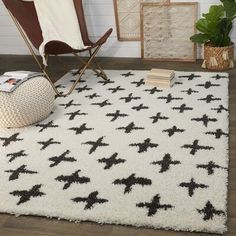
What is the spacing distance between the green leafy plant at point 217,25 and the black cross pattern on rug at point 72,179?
196 cm

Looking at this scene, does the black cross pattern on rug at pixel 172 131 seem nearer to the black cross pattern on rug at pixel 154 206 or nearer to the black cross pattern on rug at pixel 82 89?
the black cross pattern on rug at pixel 154 206

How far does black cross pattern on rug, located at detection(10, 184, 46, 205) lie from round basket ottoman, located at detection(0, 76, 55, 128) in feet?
2.36

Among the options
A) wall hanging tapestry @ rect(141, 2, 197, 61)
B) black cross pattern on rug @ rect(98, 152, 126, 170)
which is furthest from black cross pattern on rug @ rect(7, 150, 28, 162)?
wall hanging tapestry @ rect(141, 2, 197, 61)

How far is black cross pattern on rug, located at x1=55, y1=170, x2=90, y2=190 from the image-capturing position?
206 cm

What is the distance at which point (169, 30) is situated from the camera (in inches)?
153

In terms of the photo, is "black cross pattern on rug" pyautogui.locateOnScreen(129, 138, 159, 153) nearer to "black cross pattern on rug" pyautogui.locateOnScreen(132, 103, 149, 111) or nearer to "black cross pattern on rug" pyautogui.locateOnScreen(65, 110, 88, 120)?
"black cross pattern on rug" pyautogui.locateOnScreen(132, 103, 149, 111)

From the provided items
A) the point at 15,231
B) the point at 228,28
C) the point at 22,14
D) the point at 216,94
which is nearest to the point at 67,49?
the point at 22,14

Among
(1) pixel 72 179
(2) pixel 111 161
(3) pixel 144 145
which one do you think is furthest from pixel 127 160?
(1) pixel 72 179

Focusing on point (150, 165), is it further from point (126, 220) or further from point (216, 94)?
point (216, 94)

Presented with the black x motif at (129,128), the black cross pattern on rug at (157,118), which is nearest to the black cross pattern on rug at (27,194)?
the black x motif at (129,128)

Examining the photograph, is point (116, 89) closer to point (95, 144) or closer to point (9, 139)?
point (95, 144)

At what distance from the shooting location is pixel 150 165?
216cm

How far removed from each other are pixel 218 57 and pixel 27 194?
227cm

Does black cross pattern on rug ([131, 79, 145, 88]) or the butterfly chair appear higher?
the butterfly chair
